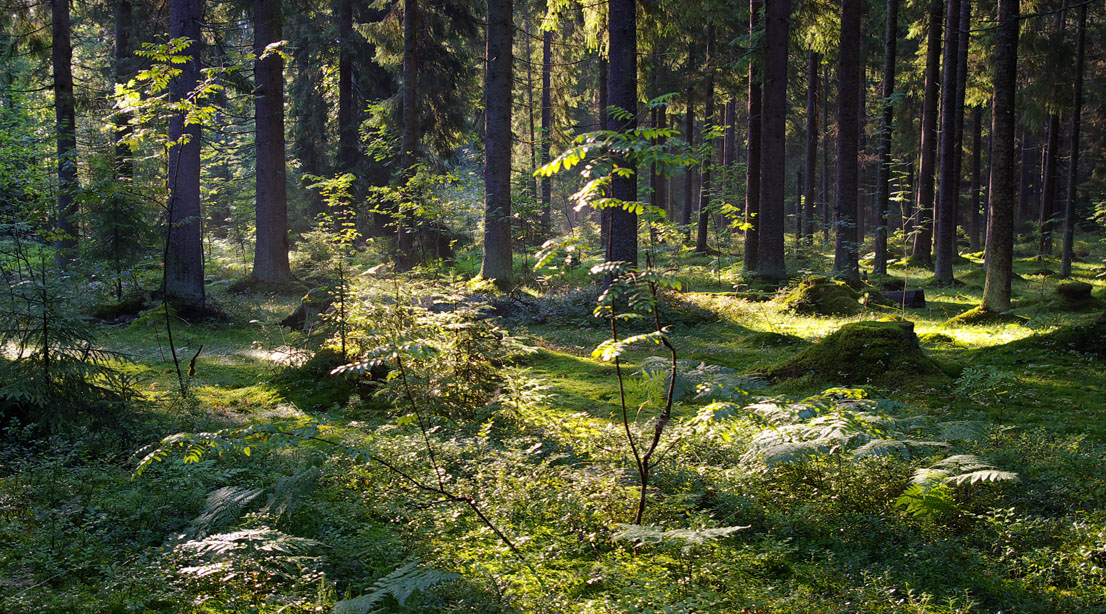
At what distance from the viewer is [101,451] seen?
5.10 metres

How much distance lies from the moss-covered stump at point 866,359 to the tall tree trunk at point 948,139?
1291 centimetres

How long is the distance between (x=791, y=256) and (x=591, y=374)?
1969cm

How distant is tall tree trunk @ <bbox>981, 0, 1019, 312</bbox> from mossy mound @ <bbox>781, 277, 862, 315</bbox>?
262 centimetres

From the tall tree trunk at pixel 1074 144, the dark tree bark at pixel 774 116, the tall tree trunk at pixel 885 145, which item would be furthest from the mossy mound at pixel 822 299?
the tall tree trunk at pixel 1074 144

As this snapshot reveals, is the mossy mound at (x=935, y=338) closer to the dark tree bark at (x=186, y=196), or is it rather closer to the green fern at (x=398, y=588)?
the green fern at (x=398, y=588)

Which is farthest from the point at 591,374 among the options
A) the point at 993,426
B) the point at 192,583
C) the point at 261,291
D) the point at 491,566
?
the point at 261,291

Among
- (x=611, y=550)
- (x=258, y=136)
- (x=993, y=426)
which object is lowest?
(x=611, y=550)

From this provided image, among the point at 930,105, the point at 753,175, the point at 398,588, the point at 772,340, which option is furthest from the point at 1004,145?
the point at 398,588

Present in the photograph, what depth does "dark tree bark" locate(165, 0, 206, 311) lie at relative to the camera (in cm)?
1282

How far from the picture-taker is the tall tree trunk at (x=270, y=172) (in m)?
17.2

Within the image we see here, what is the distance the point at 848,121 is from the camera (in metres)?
15.2

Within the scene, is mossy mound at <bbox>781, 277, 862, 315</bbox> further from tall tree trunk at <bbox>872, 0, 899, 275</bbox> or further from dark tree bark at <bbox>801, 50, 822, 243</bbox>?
dark tree bark at <bbox>801, 50, 822, 243</bbox>

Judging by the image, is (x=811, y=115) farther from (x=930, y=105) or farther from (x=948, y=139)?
(x=948, y=139)

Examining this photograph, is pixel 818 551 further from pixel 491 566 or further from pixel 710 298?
pixel 710 298
